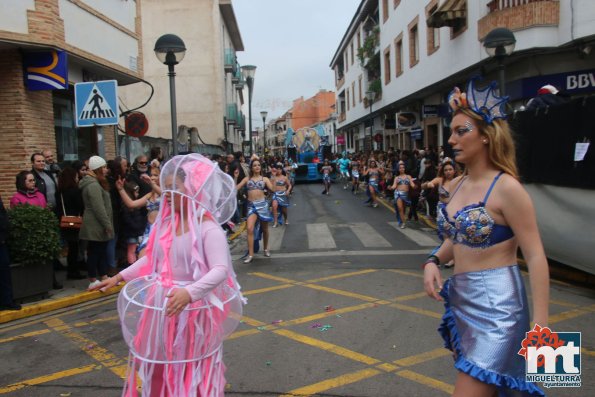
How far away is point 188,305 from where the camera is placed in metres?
2.83

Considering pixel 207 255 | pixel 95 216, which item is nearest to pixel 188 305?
pixel 207 255

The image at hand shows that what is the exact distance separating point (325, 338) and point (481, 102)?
3234mm

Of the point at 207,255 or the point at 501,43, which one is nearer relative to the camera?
the point at 207,255

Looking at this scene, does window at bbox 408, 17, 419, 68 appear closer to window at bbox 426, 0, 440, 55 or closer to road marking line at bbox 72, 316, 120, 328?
window at bbox 426, 0, 440, 55

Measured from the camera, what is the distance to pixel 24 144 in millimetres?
9898

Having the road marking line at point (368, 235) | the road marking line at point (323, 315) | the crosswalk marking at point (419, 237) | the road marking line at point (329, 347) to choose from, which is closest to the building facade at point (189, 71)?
the road marking line at point (368, 235)

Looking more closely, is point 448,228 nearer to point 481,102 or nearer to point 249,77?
point 481,102

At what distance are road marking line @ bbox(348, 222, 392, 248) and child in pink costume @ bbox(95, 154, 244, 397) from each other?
26.0 ft

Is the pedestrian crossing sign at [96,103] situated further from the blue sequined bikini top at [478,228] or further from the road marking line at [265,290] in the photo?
the blue sequined bikini top at [478,228]

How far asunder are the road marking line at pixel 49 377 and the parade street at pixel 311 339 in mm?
11

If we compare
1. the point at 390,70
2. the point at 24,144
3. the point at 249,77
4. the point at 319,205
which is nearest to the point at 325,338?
the point at 24,144

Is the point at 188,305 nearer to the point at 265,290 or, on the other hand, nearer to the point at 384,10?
the point at 265,290

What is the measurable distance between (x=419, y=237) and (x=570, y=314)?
5.82 metres

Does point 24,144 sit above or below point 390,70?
below
